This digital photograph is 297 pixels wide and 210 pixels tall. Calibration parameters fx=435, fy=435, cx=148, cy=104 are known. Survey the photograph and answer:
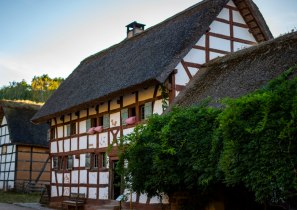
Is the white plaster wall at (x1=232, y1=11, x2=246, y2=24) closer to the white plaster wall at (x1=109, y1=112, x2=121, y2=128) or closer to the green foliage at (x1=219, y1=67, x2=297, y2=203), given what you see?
the white plaster wall at (x1=109, y1=112, x2=121, y2=128)

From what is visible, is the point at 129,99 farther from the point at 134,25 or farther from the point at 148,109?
the point at 134,25

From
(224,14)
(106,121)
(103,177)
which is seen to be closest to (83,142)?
(106,121)

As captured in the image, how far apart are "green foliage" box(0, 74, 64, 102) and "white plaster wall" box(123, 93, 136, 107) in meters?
46.6

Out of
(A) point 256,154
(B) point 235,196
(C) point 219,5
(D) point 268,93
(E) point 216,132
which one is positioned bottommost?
(B) point 235,196

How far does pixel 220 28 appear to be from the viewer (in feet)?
62.3

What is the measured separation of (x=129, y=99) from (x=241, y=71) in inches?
220

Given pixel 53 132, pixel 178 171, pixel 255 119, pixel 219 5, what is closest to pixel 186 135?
pixel 178 171

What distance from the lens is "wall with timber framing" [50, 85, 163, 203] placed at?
18.5 metres

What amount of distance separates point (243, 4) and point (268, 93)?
34.7 feet

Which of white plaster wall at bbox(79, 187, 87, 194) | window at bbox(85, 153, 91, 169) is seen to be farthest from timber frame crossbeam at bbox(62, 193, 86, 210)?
window at bbox(85, 153, 91, 169)

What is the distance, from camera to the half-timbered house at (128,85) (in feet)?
57.2

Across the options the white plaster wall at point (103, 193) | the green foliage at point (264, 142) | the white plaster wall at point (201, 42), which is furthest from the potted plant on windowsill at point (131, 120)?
the green foliage at point (264, 142)

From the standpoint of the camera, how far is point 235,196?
46.0ft

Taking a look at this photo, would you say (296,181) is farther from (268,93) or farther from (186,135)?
(186,135)
